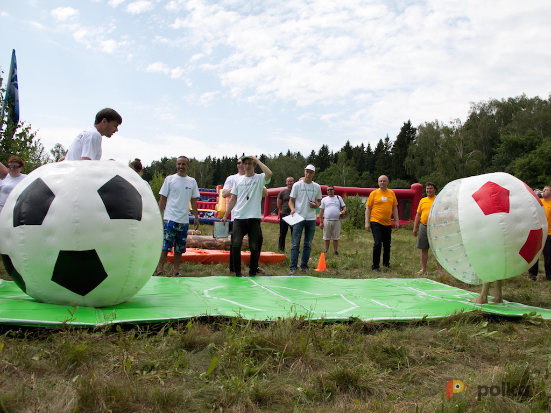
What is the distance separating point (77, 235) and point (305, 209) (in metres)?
4.34

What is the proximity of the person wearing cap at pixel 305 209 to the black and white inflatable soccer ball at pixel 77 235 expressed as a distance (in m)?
3.67

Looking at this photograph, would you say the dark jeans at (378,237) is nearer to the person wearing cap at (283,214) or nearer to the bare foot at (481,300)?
the person wearing cap at (283,214)

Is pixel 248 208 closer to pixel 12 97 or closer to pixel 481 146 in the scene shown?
pixel 12 97

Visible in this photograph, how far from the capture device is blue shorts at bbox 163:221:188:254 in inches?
239

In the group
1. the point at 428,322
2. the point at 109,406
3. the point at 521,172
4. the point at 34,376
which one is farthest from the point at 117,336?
the point at 521,172

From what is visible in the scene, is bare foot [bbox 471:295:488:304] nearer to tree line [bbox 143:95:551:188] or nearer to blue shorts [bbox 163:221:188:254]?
blue shorts [bbox 163:221:188:254]

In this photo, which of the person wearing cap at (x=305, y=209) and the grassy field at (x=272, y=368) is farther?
the person wearing cap at (x=305, y=209)

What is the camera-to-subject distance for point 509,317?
163 inches

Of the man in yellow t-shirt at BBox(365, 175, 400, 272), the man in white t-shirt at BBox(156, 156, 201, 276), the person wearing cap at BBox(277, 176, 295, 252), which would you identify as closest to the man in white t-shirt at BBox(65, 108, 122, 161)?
the man in white t-shirt at BBox(156, 156, 201, 276)

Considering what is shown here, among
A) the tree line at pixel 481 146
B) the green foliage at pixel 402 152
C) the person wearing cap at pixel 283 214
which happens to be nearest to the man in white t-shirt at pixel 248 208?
the person wearing cap at pixel 283 214

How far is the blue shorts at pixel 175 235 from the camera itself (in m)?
6.06

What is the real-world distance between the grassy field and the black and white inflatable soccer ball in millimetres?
468

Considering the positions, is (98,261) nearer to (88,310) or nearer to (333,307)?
(88,310)

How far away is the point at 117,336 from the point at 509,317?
3615 mm
